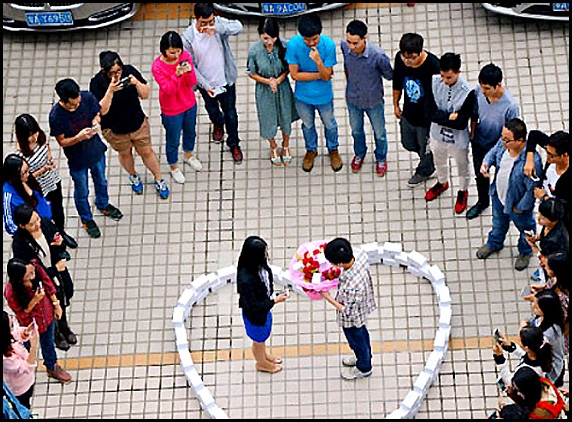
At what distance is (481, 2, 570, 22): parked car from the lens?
13828 mm

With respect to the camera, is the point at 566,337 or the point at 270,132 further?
the point at 270,132

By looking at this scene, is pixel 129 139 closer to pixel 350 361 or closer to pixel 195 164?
pixel 195 164

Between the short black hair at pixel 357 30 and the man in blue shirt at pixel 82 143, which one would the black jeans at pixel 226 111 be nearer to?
the man in blue shirt at pixel 82 143

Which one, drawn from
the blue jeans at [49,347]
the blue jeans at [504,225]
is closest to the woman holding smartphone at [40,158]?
the blue jeans at [49,347]

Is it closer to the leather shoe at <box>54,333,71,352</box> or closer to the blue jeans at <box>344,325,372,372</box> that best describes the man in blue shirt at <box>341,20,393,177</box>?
the blue jeans at <box>344,325,372,372</box>

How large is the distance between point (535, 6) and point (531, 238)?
3.53 m

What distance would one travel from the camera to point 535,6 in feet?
45.4

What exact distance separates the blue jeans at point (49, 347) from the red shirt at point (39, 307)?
154mm

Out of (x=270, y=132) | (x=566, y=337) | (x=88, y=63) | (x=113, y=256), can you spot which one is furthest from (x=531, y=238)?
(x=88, y=63)

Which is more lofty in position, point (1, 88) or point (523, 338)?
point (1, 88)

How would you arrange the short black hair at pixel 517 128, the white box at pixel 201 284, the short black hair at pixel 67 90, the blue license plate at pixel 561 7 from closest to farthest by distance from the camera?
the short black hair at pixel 517 128 < the short black hair at pixel 67 90 < the white box at pixel 201 284 < the blue license plate at pixel 561 7

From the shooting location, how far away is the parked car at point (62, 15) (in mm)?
14094

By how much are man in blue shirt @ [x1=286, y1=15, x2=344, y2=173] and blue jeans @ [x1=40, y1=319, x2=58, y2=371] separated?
9.95 ft

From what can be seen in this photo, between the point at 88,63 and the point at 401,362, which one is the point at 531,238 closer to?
the point at 401,362
